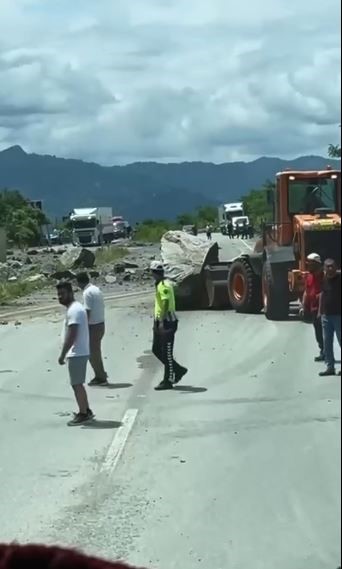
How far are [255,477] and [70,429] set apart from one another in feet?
12.6

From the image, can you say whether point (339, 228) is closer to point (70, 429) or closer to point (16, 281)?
point (70, 429)

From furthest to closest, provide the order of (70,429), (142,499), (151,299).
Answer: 1. (151,299)
2. (70,429)
3. (142,499)

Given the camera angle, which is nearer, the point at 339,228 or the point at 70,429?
the point at 339,228

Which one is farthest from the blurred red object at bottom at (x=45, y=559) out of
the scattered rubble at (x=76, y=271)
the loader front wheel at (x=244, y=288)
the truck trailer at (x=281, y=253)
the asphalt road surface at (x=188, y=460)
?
the scattered rubble at (x=76, y=271)

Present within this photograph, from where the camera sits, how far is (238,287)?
75.5 feet

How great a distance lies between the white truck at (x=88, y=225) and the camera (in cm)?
6788

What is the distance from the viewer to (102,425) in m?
13.0

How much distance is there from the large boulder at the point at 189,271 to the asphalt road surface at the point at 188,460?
6.33 meters

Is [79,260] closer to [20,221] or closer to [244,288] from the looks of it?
[244,288]

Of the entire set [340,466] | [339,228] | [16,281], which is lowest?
[16,281]

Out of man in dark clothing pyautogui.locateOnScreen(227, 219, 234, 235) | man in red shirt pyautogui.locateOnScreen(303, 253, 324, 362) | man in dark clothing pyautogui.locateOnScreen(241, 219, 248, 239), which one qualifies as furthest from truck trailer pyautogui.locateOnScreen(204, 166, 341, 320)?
man in red shirt pyautogui.locateOnScreen(303, 253, 324, 362)

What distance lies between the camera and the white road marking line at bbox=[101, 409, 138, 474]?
10.6 m

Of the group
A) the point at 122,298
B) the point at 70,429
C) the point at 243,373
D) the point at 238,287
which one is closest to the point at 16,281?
the point at 122,298

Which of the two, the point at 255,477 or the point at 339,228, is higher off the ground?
the point at 339,228
